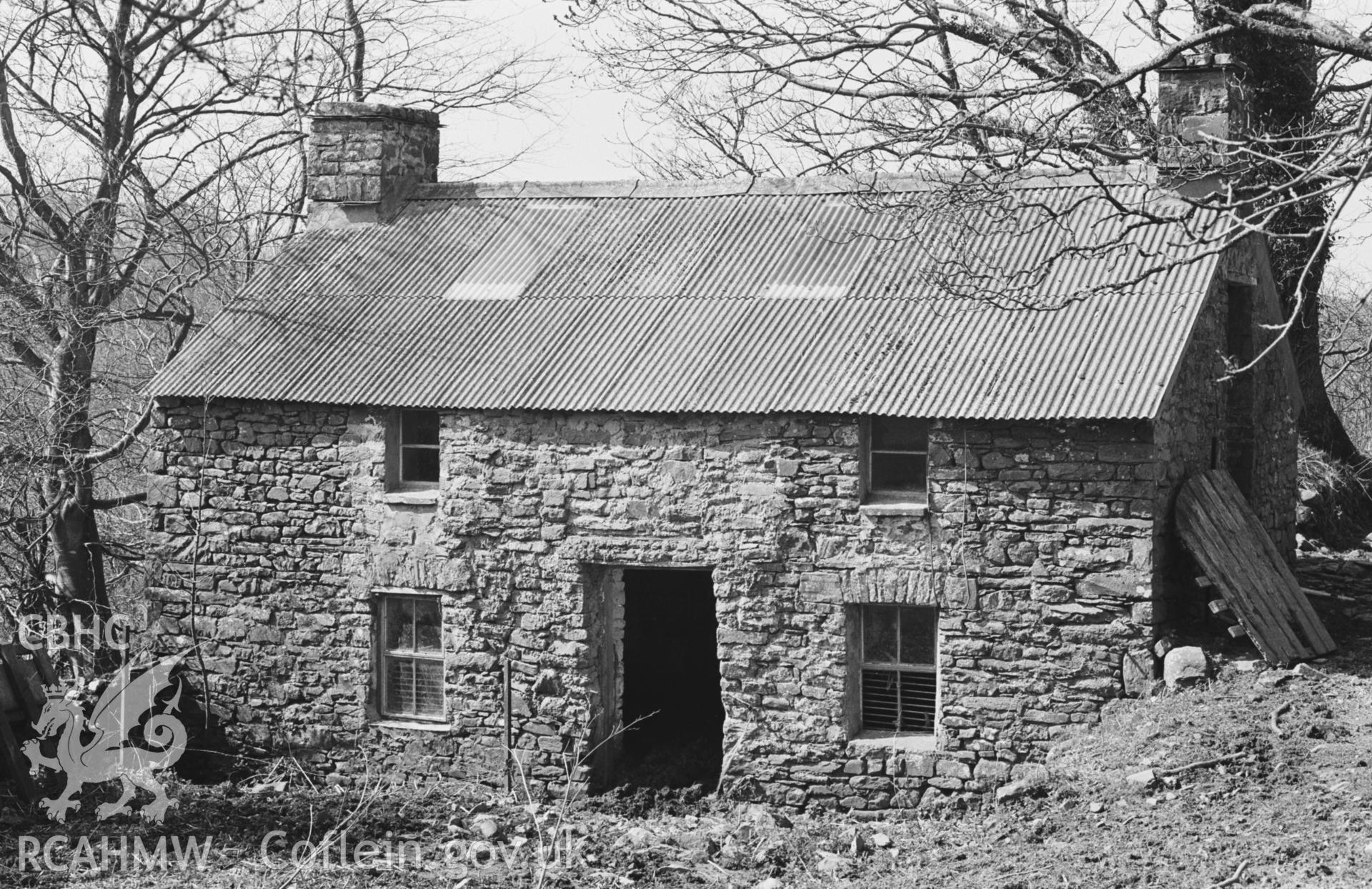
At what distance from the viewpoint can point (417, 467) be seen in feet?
44.9

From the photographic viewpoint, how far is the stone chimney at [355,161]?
16.1 metres

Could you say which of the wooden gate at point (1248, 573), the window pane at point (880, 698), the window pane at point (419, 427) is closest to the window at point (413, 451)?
the window pane at point (419, 427)

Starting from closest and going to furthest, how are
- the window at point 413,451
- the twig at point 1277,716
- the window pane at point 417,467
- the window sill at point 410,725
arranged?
the twig at point 1277,716 < the window sill at point 410,725 < the window at point 413,451 < the window pane at point 417,467

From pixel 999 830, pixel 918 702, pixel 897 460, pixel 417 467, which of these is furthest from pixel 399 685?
pixel 999 830

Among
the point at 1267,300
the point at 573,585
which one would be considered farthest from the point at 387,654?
the point at 1267,300

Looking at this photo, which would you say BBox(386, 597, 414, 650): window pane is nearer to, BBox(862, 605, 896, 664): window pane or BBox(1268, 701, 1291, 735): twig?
BBox(862, 605, 896, 664): window pane

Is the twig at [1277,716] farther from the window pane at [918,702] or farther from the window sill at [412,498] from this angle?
the window sill at [412,498]

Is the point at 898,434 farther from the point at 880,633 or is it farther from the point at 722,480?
the point at 880,633

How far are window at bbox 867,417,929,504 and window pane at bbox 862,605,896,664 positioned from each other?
96cm

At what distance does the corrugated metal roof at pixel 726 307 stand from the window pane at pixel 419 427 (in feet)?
1.20

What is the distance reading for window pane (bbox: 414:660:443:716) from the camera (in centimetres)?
1365

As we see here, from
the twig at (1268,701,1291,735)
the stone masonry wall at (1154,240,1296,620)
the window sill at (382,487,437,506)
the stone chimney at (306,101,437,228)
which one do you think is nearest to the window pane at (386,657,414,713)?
the window sill at (382,487,437,506)

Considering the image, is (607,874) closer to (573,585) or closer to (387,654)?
(573,585)

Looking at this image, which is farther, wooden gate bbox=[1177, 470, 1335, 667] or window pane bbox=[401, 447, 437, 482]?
window pane bbox=[401, 447, 437, 482]
